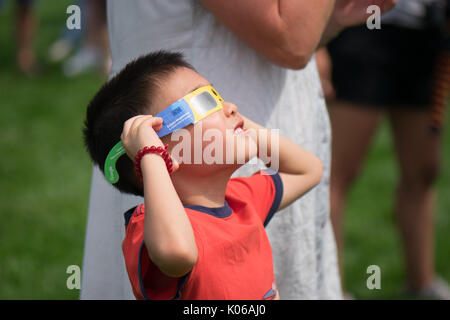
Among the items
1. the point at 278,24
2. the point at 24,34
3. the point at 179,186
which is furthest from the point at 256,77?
the point at 24,34

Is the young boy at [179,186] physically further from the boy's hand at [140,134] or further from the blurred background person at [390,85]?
the blurred background person at [390,85]

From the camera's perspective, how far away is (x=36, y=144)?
16.4ft

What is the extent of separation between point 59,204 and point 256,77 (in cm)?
266

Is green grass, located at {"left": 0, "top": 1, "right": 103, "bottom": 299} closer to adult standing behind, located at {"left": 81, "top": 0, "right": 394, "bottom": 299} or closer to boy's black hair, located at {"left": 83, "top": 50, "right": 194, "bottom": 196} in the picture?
adult standing behind, located at {"left": 81, "top": 0, "right": 394, "bottom": 299}

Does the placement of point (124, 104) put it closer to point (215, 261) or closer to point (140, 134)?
point (140, 134)

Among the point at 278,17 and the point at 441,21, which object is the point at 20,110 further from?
the point at 278,17

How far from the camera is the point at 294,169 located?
166 cm

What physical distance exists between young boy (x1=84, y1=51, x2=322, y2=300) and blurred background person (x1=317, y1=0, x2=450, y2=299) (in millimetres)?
1515

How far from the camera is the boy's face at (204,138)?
134cm

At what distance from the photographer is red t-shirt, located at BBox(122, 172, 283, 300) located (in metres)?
1.30

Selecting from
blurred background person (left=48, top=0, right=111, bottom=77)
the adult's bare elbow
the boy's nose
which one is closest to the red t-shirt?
the boy's nose

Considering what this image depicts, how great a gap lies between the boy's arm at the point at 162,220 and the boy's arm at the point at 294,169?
418mm

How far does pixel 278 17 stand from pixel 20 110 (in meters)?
4.74

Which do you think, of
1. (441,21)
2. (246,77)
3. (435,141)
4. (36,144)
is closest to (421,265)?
(435,141)
